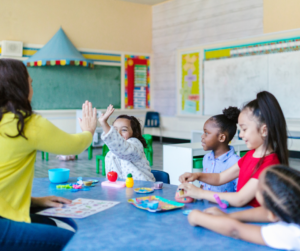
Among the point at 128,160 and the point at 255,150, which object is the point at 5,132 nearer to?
the point at 255,150

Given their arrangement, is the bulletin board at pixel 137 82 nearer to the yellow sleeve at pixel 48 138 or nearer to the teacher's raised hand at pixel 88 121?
the teacher's raised hand at pixel 88 121

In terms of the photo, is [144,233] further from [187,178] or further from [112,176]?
[112,176]

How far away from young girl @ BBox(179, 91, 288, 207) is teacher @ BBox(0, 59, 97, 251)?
55 centimetres

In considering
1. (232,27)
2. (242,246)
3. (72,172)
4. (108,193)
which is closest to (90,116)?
(108,193)

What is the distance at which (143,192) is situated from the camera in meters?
1.60

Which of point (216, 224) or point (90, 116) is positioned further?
point (90, 116)

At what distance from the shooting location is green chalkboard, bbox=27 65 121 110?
768 centimetres

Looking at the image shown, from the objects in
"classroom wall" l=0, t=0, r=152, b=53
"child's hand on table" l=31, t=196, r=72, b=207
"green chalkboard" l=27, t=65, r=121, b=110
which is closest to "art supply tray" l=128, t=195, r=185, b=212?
"child's hand on table" l=31, t=196, r=72, b=207

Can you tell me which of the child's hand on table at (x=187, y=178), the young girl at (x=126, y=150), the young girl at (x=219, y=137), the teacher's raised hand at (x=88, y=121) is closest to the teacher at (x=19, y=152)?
the teacher's raised hand at (x=88, y=121)

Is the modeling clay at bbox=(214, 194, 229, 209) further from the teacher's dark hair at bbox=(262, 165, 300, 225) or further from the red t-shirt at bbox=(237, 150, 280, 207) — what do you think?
the teacher's dark hair at bbox=(262, 165, 300, 225)

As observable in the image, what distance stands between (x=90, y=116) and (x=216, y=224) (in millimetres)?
719

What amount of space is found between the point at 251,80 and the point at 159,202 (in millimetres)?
5708

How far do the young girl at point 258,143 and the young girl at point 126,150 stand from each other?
63 centimetres

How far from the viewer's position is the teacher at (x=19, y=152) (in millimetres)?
1171
